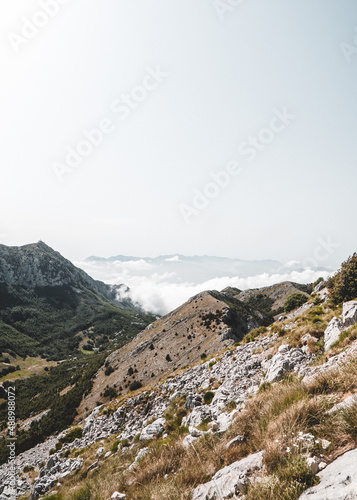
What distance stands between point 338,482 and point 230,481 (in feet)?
8.38

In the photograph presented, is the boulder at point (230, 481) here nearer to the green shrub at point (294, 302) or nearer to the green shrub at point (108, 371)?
the green shrub at point (294, 302)

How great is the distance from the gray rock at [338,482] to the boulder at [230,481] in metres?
1.50

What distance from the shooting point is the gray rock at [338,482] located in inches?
126

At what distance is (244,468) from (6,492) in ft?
113

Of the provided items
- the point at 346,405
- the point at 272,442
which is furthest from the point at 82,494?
the point at 346,405

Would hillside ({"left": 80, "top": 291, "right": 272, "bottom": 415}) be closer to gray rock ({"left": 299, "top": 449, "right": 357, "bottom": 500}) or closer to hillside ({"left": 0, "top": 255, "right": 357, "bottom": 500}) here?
hillside ({"left": 0, "top": 255, "right": 357, "bottom": 500})

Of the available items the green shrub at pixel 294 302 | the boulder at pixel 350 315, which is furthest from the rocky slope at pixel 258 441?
the green shrub at pixel 294 302

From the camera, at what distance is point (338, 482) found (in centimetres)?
343

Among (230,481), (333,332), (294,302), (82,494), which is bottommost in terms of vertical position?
(294,302)

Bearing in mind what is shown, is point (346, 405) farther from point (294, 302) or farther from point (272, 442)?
point (294, 302)

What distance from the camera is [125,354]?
93.4m

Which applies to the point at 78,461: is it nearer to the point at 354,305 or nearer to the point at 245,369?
the point at 245,369

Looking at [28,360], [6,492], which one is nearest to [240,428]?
[6,492]

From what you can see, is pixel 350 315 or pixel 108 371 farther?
pixel 108 371
